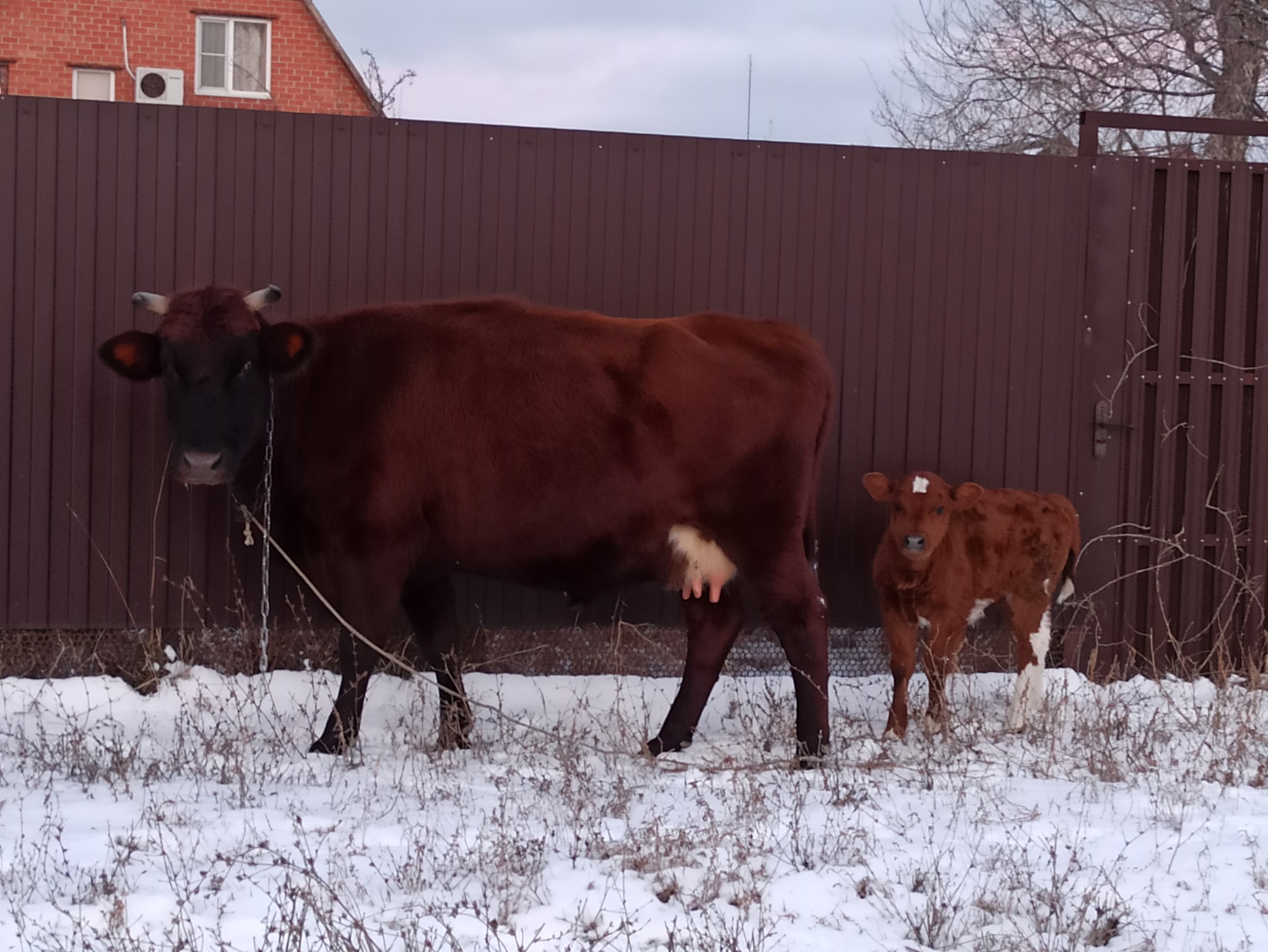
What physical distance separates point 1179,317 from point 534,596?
4.19m

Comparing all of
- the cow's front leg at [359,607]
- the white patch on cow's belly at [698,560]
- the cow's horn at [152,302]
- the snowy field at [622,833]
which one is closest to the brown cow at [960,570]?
the snowy field at [622,833]

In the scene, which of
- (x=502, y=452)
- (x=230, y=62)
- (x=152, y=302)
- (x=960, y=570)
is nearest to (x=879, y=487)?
(x=960, y=570)

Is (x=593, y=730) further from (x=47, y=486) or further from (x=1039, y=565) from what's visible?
(x=47, y=486)

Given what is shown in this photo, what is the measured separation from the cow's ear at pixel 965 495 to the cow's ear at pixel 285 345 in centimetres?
322

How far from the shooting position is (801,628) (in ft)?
19.6

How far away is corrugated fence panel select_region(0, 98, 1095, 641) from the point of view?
697cm

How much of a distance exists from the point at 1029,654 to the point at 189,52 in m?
22.6

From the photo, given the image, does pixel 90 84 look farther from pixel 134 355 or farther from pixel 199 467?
pixel 199 467

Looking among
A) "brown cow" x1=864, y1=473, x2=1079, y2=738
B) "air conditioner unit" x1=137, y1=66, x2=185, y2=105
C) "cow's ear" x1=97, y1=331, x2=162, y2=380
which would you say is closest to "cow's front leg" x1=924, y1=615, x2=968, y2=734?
"brown cow" x1=864, y1=473, x2=1079, y2=738

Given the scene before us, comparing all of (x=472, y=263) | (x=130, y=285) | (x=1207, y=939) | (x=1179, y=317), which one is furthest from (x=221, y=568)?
(x=1179, y=317)

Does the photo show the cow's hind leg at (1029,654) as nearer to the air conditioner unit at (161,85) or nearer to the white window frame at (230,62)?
the air conditioner unit at (161,85)

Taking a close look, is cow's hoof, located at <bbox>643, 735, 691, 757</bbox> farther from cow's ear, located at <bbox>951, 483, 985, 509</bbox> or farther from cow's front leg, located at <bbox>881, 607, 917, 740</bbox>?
cow's ear, located at <bbox>951, 483, 985, 509</bbox>

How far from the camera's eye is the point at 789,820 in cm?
469

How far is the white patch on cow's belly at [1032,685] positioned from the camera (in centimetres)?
661
